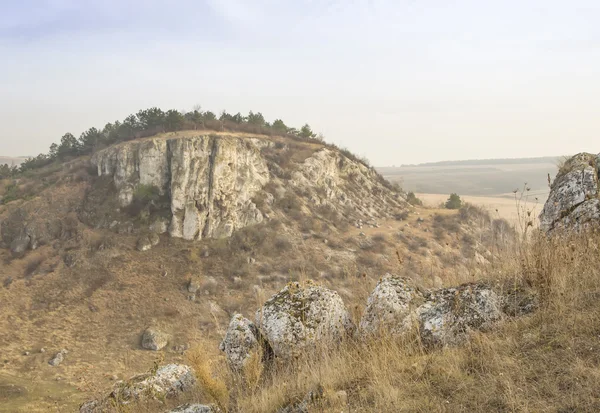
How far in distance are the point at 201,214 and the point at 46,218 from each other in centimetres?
1348

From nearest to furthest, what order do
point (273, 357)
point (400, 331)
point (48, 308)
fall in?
1. point (400, 331)
2. point (273, 357)
3. point (48, 308)

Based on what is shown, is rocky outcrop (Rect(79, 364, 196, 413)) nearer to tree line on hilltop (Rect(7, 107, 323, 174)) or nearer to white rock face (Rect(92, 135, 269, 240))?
white rock face (Rect(92, 135, 269, 240))

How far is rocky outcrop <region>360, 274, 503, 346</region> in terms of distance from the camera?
4539 millimetres

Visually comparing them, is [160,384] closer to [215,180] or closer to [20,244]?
[215,180]

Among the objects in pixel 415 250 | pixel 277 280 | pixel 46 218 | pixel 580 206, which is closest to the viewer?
pixel 580 206

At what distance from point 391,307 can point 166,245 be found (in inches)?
1109

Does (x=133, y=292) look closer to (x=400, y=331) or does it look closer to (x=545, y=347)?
(x=400, y=331)

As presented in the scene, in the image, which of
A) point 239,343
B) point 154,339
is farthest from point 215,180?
point 239,343

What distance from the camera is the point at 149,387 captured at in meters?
5.83

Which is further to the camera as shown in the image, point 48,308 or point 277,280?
point 277,280

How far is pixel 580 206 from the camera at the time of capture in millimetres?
6098

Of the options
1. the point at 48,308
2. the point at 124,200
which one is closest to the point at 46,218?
the point at 124,200

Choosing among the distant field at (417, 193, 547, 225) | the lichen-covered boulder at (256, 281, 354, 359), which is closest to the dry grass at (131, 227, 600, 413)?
Answer: the lichen-covered boulder at (256, 281, 354, 359)

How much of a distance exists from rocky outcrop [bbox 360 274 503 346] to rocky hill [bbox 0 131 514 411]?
534 inches
